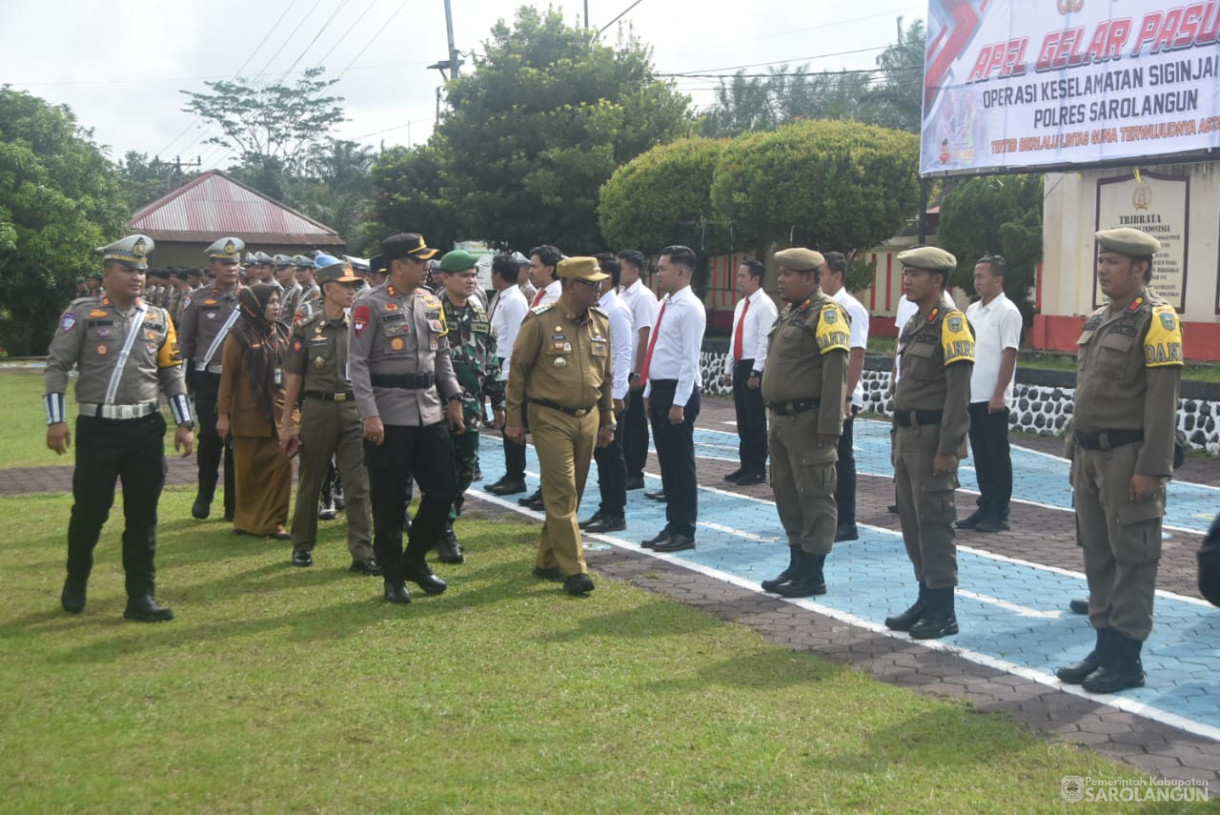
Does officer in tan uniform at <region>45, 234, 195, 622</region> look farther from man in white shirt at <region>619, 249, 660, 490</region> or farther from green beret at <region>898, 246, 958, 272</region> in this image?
man in white shirt at <region>619, 249, 660, 490</region>

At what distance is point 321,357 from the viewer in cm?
842

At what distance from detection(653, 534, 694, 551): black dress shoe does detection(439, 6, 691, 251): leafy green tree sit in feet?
79.4

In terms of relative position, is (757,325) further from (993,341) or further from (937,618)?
(937,618)

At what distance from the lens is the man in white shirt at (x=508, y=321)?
36.7 feet

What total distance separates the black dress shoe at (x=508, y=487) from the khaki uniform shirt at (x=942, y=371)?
5506 millimetres

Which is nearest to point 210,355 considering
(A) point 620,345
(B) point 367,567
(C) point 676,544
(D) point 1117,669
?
(B) point 367,567

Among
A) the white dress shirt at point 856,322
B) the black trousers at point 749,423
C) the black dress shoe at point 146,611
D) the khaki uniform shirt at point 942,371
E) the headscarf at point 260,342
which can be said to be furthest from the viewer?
the black trousers at point 749,423

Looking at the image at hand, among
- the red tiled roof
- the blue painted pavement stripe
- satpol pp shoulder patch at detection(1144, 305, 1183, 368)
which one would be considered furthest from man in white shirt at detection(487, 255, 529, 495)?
the red tiled roof

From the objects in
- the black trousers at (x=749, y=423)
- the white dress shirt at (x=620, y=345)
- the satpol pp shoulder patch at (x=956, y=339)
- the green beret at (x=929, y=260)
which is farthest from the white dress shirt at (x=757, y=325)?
the satpol pp shoulder patch at (x=956, y=339)

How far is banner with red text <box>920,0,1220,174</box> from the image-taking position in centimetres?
1672

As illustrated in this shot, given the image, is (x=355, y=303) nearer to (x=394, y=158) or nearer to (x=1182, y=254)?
(x=1182, y=254)

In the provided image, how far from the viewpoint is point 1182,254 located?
62.8 feet

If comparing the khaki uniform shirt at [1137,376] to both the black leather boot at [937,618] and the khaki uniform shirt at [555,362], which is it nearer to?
the black leather boot at [937,618]

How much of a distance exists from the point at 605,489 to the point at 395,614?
2985mm
